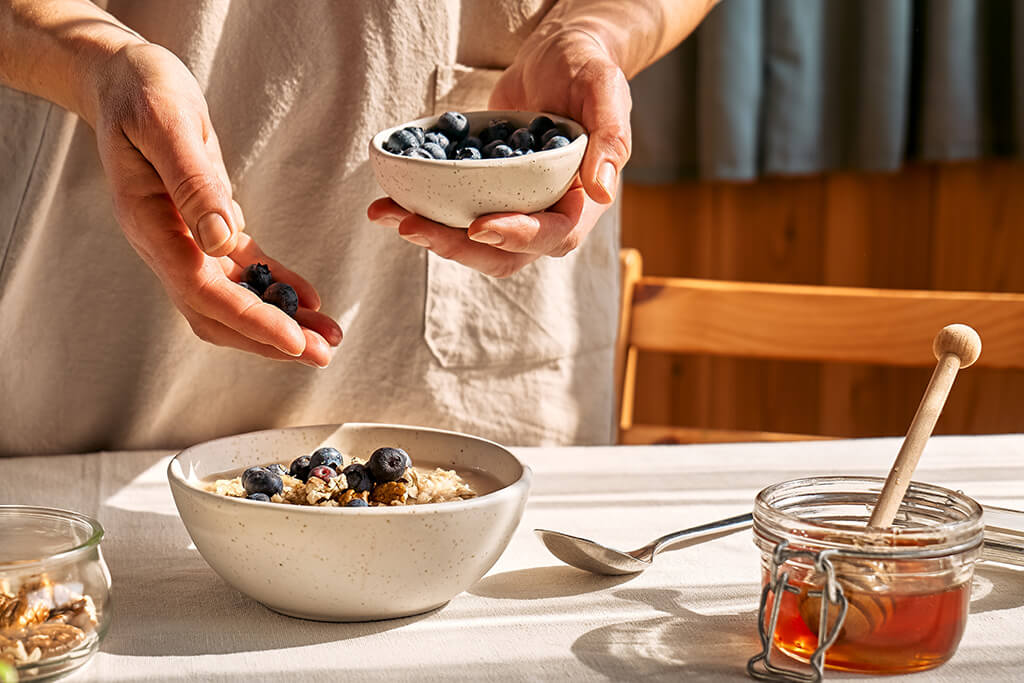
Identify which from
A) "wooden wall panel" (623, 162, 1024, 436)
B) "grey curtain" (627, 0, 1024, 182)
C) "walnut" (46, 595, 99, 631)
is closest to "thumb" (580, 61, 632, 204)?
"walnut" (46, 595, 99, 631)

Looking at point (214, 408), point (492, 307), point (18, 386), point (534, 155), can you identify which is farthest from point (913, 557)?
point (18, 386)

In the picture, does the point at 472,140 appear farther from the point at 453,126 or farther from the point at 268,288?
the point at 268,288

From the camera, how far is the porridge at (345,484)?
76 centimetres

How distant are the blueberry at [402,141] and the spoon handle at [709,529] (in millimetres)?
392

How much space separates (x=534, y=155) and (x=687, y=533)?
12.6 inches

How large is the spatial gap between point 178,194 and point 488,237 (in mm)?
246

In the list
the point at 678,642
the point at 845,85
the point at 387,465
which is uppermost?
the point at 845,85

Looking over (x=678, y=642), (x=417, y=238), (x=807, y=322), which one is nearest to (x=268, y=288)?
(x=417, y=238)

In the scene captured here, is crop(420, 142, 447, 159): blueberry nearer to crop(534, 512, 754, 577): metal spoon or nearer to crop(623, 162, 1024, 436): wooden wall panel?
crop(534, 512, 754, 577): metal spoon

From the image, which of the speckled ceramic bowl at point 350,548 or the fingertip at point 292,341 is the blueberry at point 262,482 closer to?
the speckled ceramic bowl at point 350,548

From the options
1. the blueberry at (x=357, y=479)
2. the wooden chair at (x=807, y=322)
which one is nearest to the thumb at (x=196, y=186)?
the blueberry at (x=357, y=479)

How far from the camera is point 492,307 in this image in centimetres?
131

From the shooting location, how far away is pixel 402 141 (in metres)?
1.02

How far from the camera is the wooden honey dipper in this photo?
2.24ft
